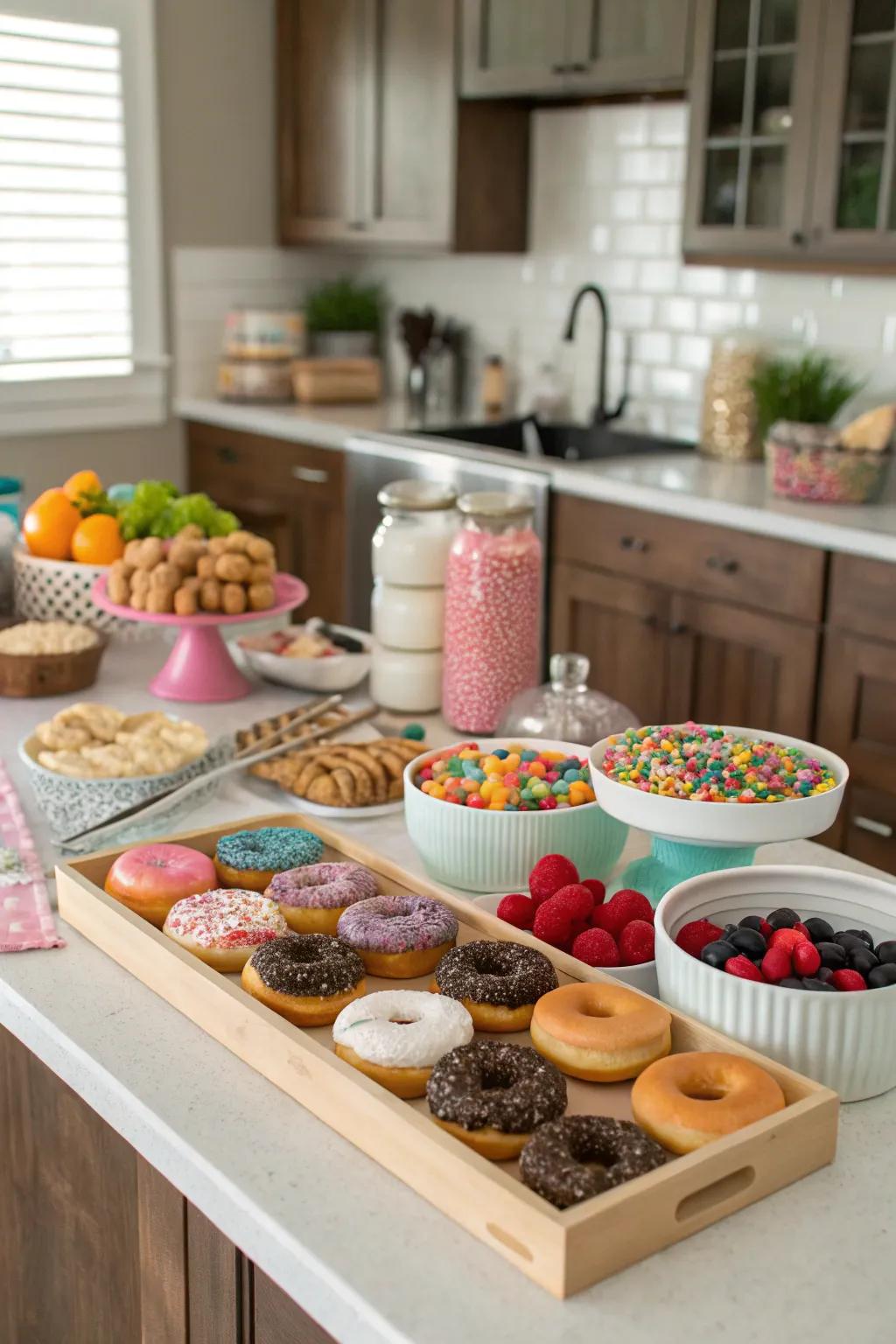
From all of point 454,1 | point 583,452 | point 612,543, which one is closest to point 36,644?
point 612,543

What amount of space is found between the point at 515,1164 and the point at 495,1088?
73mm

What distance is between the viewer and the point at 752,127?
3445 millimetres

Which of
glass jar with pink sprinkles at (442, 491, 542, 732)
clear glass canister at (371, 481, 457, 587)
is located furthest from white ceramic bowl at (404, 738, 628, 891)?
clear glass canister at (371, 481, 457, 587)

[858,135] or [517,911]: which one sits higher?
[858,135]

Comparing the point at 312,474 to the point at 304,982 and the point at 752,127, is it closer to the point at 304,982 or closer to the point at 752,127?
→ the point at 752,127

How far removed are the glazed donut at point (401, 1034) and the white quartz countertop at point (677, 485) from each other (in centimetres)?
201

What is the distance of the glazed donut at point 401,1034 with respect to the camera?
1098 mm

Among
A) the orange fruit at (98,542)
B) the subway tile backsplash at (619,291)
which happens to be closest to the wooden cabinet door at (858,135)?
the subway tile backsplash at (619,291)

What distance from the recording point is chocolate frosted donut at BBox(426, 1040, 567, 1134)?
1.03 m

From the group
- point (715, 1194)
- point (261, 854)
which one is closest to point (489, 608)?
point (261, 854)

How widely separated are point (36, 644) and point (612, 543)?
1.73 meters

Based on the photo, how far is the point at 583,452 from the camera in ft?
14.4

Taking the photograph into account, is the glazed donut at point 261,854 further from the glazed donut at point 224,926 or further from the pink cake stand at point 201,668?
the pink cake stand at point 201,668

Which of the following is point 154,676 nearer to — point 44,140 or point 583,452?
point 583,452
